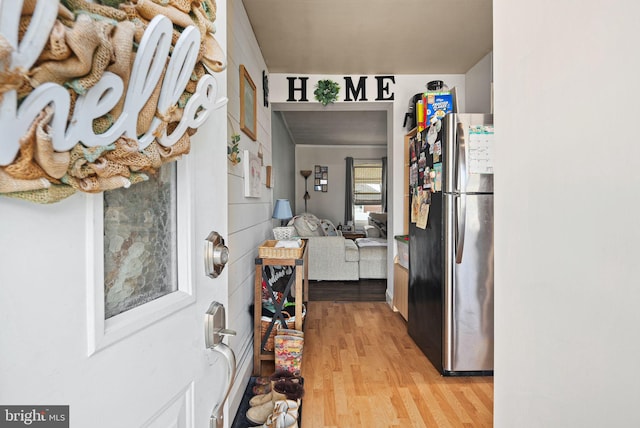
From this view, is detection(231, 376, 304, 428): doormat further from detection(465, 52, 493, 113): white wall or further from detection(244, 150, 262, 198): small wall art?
detection(465, 52, 493, 113): white wall

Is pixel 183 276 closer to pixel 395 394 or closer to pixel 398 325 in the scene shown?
pixel 395 394

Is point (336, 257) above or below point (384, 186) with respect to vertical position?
below

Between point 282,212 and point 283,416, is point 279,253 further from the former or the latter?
point 283,416

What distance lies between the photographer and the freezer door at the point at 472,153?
2.17m

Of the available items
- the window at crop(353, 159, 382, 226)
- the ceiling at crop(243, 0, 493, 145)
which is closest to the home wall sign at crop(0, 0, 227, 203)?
the ceiling at crop(243, 0, 493, 145)

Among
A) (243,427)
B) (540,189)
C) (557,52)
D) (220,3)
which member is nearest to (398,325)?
(243,427)

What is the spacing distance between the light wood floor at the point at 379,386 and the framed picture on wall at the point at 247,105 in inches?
70.2

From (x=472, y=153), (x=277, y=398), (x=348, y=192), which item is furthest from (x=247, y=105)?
(x=348, y=192)

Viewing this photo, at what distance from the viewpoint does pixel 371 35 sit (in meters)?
2.77

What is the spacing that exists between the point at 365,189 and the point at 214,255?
774 cm

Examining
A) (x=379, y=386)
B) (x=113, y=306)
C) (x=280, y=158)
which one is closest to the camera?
(x=113, y=306)

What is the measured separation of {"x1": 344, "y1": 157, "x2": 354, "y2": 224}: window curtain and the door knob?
7.50m

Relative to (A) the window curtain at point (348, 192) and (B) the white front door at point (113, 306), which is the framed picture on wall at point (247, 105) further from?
(A) the window curtain at point (348, 192)

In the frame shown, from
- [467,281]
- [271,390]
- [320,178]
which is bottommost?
[271,390]
